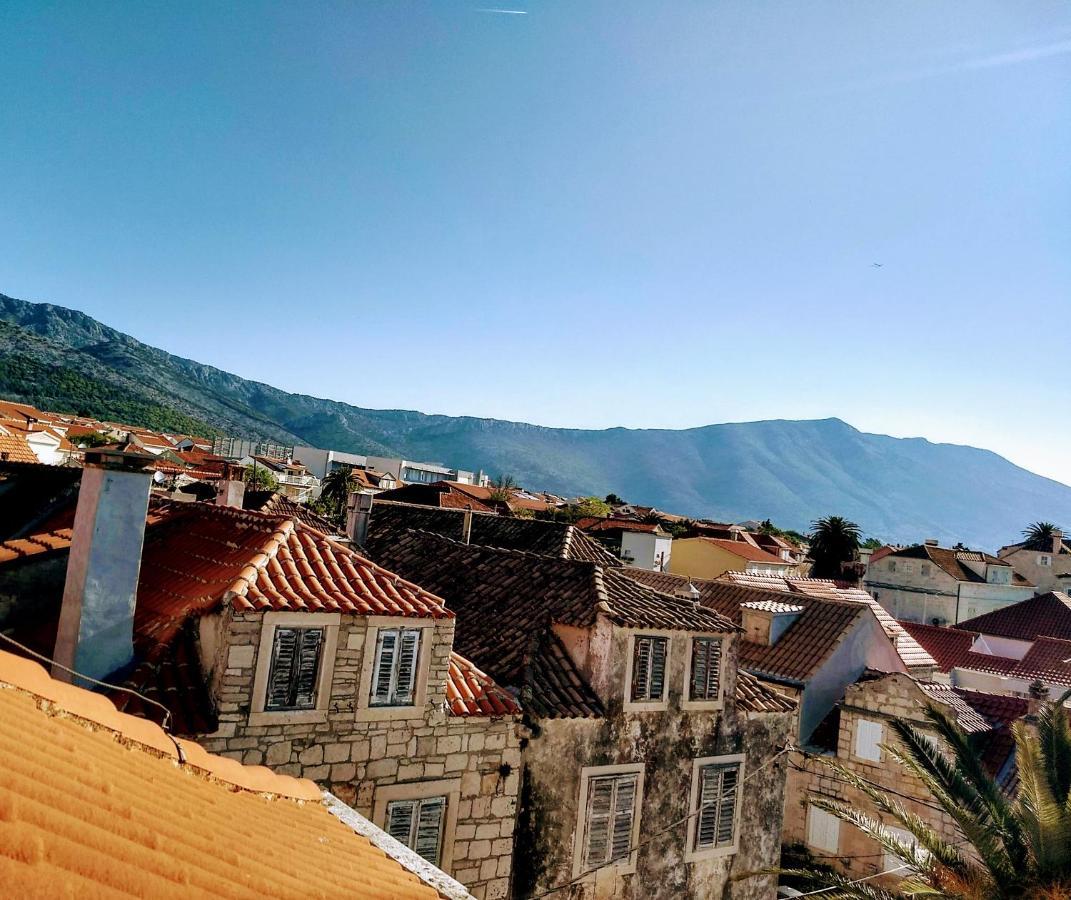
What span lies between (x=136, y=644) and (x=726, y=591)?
78.6 feet

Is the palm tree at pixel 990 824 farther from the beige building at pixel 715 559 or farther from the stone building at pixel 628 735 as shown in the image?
the beige building at pixel 715 559

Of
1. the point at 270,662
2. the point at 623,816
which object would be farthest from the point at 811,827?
the point at 270,662

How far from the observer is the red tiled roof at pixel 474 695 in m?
10.8

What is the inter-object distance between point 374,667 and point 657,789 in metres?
6.12

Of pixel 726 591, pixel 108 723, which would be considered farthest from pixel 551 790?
pixel 726 591

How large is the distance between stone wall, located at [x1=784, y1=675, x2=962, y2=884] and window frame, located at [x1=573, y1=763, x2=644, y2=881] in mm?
8440

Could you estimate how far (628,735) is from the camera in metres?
Answer: 12.4

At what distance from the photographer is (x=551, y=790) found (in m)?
11.6

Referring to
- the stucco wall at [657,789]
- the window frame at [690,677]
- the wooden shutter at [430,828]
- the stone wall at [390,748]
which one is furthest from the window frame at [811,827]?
the wooden shutter at [430,828]

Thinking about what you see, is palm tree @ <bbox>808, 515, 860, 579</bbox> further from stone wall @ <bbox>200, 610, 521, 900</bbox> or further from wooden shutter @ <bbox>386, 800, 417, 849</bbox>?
wooden shutter @ <bbox>386, 800, 417, 849</bbox>

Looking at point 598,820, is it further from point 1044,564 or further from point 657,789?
point 1044,564

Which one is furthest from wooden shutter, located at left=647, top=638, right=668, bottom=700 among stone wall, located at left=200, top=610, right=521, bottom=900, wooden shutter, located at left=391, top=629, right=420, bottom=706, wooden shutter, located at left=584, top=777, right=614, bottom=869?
wooden shutter, located at left=391, top=629, right=420, bottom=706

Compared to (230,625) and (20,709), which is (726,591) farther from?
(20,709)

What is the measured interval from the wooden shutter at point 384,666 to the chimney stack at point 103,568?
3118mm
